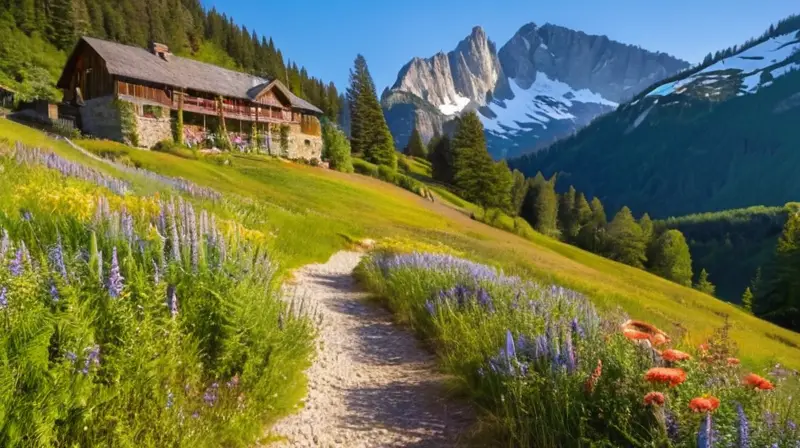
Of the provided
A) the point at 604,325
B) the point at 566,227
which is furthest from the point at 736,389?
the point at 566,227

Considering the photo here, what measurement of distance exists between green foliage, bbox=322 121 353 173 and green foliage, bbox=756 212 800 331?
5183 cm

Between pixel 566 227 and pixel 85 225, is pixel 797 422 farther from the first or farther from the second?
pixel 566 227

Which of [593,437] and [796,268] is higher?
[593,437]

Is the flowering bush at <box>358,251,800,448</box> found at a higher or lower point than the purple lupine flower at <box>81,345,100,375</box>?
lower

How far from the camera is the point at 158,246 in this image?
4891 millimetres

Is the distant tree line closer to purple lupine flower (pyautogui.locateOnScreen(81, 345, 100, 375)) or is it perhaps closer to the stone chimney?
the stone chimney

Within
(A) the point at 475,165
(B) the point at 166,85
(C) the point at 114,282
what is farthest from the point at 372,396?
(A) the point at 475,165

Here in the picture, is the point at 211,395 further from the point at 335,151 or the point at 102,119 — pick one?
the point at 335,151

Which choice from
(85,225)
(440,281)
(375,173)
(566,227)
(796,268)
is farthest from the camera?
(566,227)

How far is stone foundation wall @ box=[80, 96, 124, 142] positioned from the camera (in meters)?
43.9

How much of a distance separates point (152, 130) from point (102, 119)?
4206 millimetres

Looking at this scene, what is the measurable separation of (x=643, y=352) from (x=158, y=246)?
4.61m

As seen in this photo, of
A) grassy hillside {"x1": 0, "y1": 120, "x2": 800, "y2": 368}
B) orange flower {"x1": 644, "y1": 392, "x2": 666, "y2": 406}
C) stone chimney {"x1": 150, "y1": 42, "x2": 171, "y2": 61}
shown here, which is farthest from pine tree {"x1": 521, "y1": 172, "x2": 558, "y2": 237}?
orange flower {"x1": 644, "y1": 392, "x2": 666, "y2": 406}

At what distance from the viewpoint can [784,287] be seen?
5412 centimetres
